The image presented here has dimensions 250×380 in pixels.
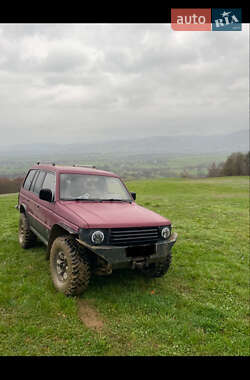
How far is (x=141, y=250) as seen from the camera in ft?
14.3

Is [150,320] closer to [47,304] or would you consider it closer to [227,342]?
[227,342]

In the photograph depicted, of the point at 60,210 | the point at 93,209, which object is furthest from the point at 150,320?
the point at 60,210

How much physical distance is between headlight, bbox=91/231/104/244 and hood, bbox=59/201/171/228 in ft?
0.37

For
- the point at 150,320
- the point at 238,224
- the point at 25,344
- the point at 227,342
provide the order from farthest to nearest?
the point at 238,224 < the point at 150,320 < the point at 227,342 < the point at 25,344

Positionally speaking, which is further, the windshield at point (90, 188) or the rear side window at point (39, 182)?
the rear side window at point (39, 182)

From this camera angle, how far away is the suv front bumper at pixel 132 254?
4008mm

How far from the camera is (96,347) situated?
134 inches

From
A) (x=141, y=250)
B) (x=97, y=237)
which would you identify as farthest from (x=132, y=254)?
(x=97, y=237)

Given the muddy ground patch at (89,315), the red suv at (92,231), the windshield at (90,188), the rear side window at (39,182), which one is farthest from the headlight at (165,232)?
the rear side window at (39,182)

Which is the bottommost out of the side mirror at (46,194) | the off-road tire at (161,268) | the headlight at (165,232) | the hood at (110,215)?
the off-road tire at (161,268)

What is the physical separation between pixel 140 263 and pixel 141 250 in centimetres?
22

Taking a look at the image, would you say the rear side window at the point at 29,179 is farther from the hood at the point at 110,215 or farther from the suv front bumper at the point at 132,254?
the suv front bumper at the point at 132,254

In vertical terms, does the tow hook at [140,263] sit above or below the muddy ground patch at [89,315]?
above
